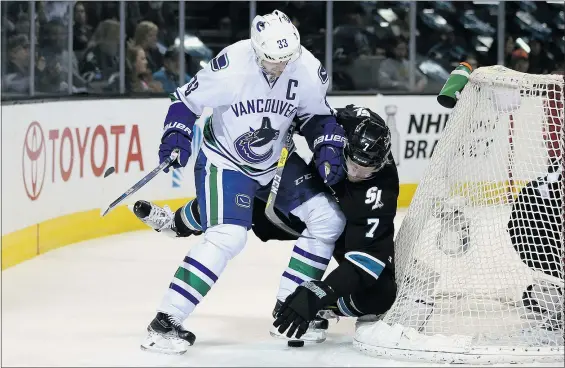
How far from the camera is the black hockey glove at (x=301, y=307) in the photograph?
403 cm

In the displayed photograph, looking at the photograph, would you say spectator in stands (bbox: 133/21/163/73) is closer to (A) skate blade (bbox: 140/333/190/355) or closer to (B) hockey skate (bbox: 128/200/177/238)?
(B) hockey skate (bbox: 128/200/177/238)

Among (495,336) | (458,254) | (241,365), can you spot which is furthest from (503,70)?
(241,365)

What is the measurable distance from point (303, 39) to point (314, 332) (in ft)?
16.8

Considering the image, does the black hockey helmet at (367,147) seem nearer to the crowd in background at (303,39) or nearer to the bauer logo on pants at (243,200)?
the bauer logo on pants at (243,200)

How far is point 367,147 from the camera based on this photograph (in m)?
4.14

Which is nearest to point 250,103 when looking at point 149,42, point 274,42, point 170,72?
point 274,42

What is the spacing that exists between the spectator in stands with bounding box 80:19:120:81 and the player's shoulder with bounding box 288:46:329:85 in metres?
3.57

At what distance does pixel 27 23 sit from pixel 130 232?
4.18ft

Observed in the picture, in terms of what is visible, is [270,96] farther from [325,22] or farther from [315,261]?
[325,22]

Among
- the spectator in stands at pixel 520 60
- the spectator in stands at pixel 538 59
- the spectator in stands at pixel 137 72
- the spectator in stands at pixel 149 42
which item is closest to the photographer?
the spectator in stands at pixel 137 72

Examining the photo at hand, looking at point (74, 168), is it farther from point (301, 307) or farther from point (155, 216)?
point (301, 307)

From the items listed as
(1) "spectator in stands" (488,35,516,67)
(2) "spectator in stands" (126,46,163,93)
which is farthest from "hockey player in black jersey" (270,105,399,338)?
(1) "spectator in stands" (488,35,516,67)

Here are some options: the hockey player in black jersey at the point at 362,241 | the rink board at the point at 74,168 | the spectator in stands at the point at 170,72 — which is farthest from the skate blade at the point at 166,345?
the spectator in stands at the point at 170,72

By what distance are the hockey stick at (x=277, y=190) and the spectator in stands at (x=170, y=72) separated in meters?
4.09
